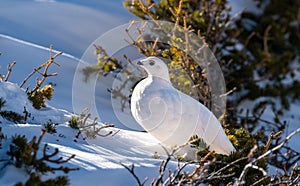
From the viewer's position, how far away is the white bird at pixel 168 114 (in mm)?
2238

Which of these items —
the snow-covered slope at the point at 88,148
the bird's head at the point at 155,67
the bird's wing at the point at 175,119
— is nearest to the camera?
the snow-covered slope at the point at 88,148

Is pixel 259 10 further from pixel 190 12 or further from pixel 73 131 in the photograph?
pixel 73 131

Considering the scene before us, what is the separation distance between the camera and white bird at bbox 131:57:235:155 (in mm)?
2238

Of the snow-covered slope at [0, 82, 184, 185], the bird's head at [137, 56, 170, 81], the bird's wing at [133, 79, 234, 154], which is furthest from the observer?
the bird's head at [137, 56, 170, 81]

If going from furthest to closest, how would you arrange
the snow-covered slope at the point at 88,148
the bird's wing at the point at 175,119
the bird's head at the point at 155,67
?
the bird's head at the point at 155,67, the bird's wing at the point at 175,119, the snow-covered slope at the point at 88,148

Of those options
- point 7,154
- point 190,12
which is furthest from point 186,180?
Answer: point 190,12

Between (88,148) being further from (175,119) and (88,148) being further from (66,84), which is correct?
(66,84)

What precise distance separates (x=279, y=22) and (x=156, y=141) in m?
5.55

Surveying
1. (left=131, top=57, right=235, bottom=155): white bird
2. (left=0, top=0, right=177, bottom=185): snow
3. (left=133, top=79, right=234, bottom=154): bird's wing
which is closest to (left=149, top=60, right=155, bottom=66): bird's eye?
(left=131, top=57, right=235, bottom=155): white bird

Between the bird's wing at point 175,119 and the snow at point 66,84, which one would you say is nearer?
the snow at point 66,84

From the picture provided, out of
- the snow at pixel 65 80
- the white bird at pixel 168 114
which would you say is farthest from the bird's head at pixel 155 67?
the snow at pixel 65 80

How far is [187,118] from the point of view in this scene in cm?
230

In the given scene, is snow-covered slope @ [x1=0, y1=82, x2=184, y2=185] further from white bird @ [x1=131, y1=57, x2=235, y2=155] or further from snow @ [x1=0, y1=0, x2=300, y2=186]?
white bird @ [x1=131, y1=57, x2=235, y2=155]

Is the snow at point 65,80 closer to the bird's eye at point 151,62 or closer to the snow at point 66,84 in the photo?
the snow at point 66,84
